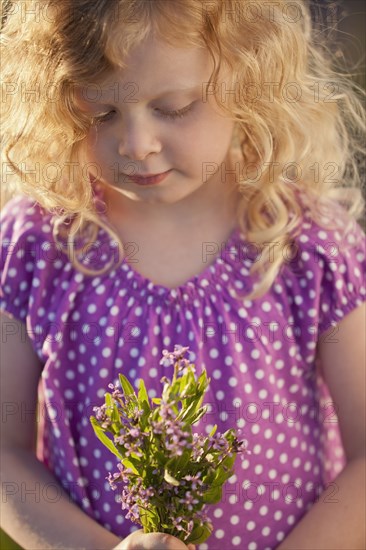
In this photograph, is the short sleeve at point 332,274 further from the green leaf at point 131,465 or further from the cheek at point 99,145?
the green leaf at point 131,465

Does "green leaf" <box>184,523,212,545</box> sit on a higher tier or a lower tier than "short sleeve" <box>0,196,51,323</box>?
lower

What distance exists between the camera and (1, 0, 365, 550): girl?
1.74 meters

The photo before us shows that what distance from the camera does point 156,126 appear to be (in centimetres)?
158

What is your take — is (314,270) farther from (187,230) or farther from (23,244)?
(23,244)

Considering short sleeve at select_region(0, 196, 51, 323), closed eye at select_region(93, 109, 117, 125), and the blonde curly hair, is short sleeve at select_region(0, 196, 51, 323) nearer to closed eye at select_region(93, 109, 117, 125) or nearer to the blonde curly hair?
the blonde curly hair

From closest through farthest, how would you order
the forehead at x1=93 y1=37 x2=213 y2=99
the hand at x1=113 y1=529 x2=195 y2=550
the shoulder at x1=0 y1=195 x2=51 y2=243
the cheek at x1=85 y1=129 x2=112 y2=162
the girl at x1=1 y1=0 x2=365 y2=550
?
the hand at x1=113 y1=529 x2=195 y2=550, the forehead at x1=93 y1=37 x2=213 y2=99, the cheek at x1=85 y1=129 x2=112 y2=162, the girl at x1=1 y1=0 x2=365 y2=550, the shoulder at x1=0 y1=195 x2=51 y2=243

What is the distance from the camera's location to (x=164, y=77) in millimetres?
1533

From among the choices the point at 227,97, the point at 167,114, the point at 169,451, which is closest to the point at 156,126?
the point at 167,114

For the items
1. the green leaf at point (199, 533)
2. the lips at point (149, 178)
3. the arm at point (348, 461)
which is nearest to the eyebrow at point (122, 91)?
the lips at point (149, 178)

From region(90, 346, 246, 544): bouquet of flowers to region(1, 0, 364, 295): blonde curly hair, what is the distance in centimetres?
56

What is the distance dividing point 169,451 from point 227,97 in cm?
73

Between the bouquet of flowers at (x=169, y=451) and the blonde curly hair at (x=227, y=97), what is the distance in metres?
0.56

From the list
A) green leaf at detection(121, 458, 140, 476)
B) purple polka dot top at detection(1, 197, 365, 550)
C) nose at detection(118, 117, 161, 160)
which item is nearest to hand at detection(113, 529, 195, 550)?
green leaf at detection(121, 458, 140, 476)

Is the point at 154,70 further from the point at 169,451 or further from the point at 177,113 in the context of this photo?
the point at 169,451
